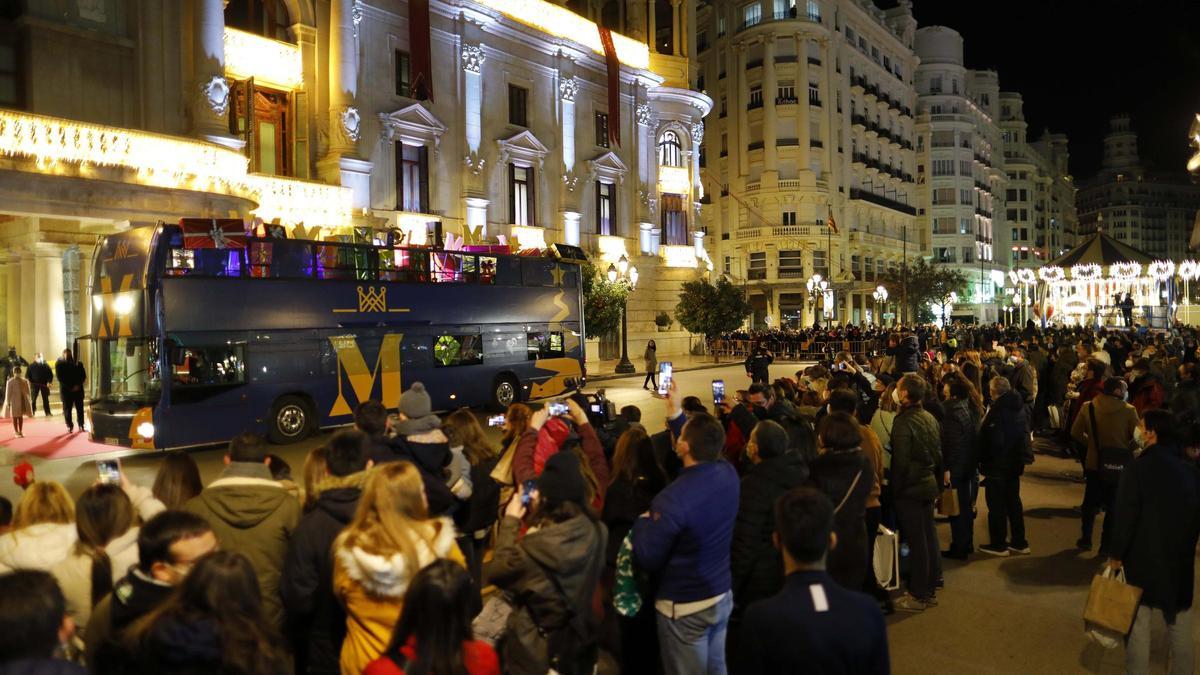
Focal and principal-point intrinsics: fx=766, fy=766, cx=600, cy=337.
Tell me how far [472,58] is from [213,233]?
20850mm

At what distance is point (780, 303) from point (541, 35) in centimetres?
3195

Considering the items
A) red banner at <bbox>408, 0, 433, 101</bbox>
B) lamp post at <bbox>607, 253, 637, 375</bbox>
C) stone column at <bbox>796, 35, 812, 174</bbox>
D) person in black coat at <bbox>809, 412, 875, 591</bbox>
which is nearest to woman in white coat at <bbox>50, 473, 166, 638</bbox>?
person in black coat at <bbox>809, 412, 875, 591</bbox>

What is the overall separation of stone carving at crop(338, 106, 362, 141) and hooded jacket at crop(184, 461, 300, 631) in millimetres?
25278

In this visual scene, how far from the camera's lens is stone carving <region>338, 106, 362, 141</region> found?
27031mm

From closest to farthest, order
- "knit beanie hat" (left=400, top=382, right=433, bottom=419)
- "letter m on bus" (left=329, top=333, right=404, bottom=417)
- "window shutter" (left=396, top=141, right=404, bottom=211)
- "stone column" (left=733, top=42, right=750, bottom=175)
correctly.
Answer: "knit beanie hat" (left=400, top=382, right=433, bottom=419), "letter m on bus" (left=329, top=333, right=404, bottom=417), "window shutter" (left=396, top=141, right=404, bottom=211), "stone column" (left=733, top=42, right=750, bottom=175)

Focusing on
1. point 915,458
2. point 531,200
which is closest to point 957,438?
point 915,458

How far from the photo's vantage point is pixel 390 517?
131 inches

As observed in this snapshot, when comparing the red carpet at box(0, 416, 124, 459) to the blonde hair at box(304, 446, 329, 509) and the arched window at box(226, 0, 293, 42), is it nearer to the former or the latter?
the blonde hair at box(304, 446, 329, 509)

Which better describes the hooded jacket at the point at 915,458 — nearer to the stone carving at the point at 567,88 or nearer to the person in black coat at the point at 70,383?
the person in black coat at the point at 70,383

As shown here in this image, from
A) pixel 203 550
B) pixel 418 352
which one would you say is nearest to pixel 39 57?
pixel 418 352

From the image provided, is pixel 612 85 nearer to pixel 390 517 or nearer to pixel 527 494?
pixel 527 494

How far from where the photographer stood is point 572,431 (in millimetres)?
5852

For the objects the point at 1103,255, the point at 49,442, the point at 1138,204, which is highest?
the point at 1138,204

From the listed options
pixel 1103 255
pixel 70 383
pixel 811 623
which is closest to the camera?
pixel 811 623
